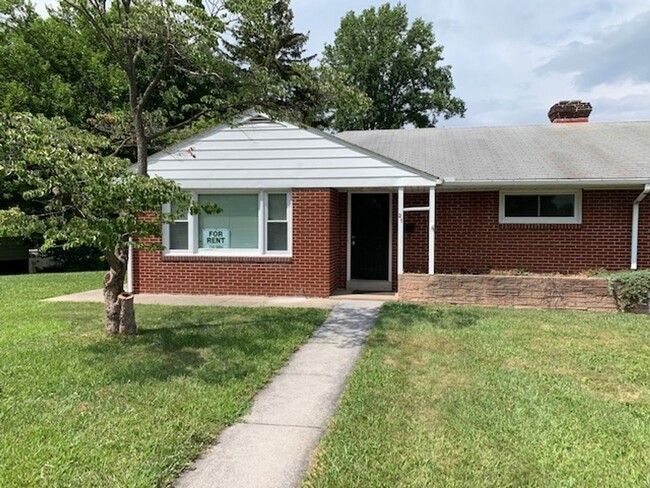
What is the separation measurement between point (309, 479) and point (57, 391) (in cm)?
263

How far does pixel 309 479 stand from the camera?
2.89m

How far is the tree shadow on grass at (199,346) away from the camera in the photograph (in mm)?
4730

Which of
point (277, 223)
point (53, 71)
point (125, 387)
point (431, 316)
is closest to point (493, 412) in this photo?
point (125, 387)

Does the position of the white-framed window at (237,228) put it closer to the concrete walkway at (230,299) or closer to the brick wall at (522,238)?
the concrete walkway at (230,299)

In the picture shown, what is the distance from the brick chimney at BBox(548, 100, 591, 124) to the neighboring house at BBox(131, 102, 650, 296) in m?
3.06

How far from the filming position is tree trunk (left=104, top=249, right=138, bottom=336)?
6.10 metres

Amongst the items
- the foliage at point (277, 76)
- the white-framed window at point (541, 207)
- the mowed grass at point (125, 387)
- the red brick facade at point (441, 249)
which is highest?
the foliage at point (277, 76)

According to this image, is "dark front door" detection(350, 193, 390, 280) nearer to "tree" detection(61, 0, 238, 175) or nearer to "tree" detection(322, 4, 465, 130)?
"tree" detection(61, 0, 238, 175)

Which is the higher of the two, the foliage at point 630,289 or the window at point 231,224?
the window at point 231,224

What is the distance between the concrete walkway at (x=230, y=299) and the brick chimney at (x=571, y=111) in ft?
26.3

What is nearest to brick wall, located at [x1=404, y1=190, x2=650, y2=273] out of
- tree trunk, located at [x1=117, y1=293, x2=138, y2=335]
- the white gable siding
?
the white gable siding

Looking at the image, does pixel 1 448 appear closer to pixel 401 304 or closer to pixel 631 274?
pixel 401 304

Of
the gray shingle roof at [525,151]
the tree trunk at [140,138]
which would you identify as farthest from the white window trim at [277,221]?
the tree trunk at [140,138]

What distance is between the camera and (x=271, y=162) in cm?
953
